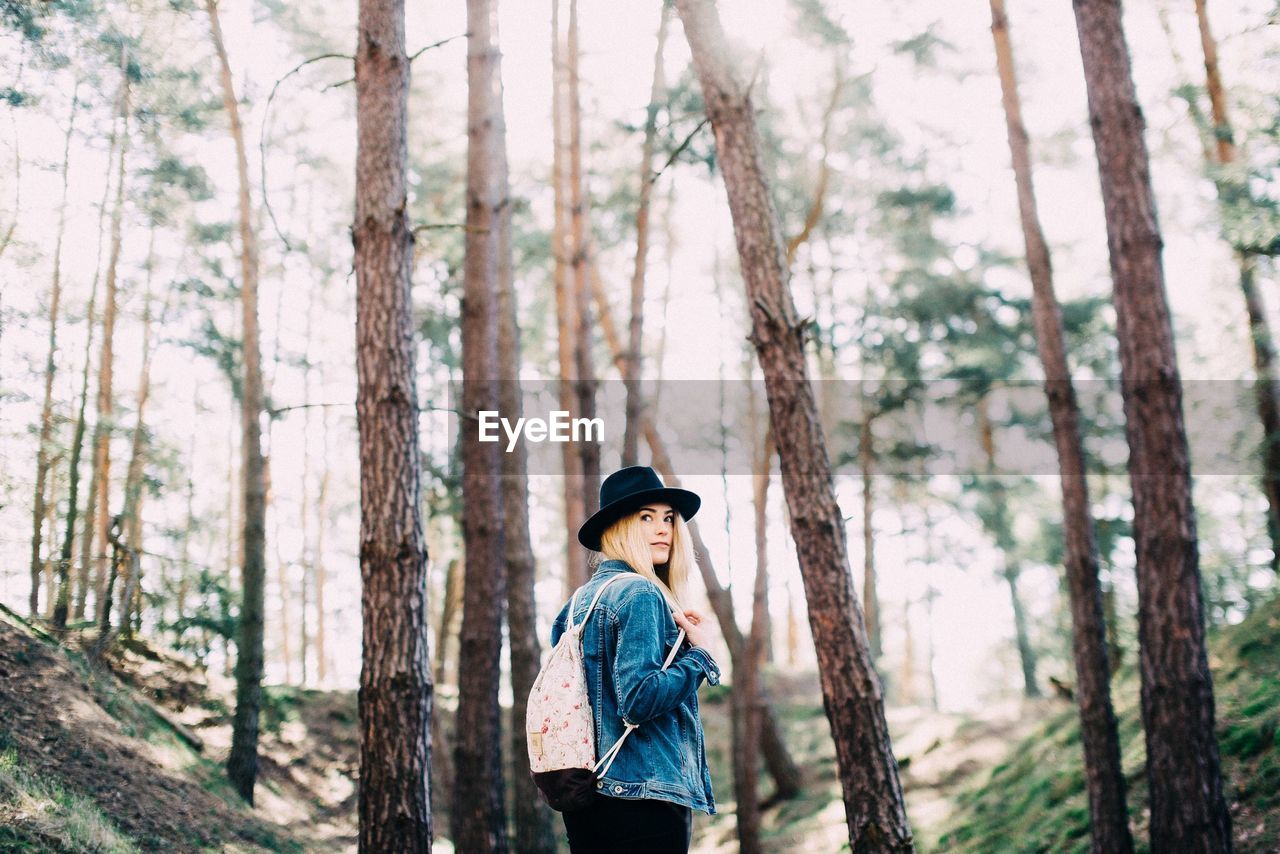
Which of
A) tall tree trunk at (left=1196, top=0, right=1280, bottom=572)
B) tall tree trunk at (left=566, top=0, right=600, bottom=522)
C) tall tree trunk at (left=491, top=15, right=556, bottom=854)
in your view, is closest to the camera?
tall tree trunk at (left=491, top=15, right=556, bottom=854)

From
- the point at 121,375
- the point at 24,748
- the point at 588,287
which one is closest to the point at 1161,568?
the point at 588,287

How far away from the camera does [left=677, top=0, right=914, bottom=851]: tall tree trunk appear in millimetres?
5191

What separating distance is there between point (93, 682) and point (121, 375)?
8.00m

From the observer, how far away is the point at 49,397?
11.5m

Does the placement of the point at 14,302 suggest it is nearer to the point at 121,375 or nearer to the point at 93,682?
the point at 93,682

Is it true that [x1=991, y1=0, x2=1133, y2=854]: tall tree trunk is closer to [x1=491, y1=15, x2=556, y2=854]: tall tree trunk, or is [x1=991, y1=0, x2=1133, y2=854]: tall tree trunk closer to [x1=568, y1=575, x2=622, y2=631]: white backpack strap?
[x1=491, y1=15, x2=556, y2=854]: tall tree trunk

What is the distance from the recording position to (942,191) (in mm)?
17031

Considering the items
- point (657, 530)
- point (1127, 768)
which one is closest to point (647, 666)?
point (657, 530)

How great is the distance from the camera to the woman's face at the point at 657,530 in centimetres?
364

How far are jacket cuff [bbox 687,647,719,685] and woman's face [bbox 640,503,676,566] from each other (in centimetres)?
39

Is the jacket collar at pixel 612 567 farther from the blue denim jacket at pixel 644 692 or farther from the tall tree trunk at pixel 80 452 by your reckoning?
the tall tree trunk at pixel 80 452

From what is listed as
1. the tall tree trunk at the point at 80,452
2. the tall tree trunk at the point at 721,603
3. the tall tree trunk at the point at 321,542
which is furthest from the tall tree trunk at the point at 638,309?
the tall tree trunk at the point at 321,542

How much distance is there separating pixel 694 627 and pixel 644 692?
0.35 m

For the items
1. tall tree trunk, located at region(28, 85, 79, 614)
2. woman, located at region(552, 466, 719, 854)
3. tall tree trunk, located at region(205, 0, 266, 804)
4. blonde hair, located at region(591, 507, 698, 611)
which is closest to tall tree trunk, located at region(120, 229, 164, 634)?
tall tree trunk, located at region(28, 85, 79, 614)
